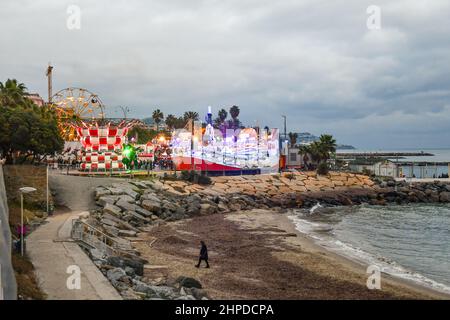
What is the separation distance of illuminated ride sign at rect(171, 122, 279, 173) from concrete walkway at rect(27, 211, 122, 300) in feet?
130

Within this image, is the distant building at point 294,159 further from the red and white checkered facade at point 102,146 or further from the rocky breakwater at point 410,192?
the red and white checkered facade at point 102,146

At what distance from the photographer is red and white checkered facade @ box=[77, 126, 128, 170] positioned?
149 ft

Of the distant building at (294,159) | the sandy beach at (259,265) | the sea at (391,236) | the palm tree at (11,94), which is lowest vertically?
the sea at (391,236)

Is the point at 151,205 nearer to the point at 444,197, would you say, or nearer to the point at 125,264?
the point at 125,264

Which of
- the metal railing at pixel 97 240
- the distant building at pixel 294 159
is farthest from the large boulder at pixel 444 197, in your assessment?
the metal railing at pixel 97 240

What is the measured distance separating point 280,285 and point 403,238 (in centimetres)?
2038

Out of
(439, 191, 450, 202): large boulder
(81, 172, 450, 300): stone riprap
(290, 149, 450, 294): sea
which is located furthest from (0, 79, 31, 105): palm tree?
(439, 191, 450, 202): large boulder

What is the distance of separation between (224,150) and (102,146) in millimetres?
24873

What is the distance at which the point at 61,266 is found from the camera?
1748 cm

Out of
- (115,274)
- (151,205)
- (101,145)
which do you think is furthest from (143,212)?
(115,274)

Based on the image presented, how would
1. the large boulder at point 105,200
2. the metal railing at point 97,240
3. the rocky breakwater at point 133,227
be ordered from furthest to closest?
the large boulder at point 105,200
the metal railing at point 97,240
the rocky breakwater at point 133,227

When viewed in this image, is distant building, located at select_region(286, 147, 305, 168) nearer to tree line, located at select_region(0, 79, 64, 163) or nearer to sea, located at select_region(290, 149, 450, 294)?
sea, located at select_region(290, 149, 450, 294)

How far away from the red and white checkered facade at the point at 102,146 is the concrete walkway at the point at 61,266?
21.0 meters

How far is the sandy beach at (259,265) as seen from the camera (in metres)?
20.3
